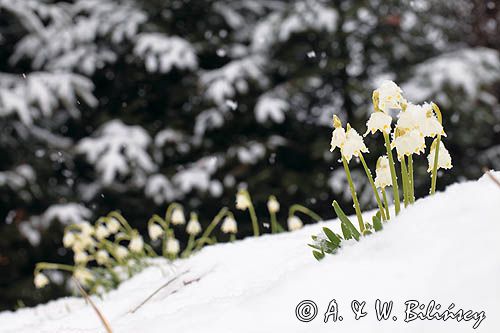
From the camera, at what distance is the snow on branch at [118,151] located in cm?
596

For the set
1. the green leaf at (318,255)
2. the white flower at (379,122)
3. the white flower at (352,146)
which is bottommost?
the green leaf at (318,255)

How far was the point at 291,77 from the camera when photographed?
6492 mm

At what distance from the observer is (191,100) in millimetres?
6652

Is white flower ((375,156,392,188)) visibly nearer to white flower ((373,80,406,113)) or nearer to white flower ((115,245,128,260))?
white flower ((373,80,406,113))

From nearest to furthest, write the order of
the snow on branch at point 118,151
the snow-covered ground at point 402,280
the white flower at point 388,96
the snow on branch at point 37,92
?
the snow-covered ground at point 402,280 → the white flower at point 388,96 → the snow on branch at point 37,92 → the snow on branch at point 118,151

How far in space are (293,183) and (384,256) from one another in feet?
16.0

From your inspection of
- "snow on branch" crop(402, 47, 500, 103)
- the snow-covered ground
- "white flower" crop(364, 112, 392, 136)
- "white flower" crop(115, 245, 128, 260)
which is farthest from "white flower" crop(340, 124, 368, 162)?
"snow on branch" crop(402, 47, 500, 103)

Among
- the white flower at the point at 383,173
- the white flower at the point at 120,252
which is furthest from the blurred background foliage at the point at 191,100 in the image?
the white flower at the point at 383,173

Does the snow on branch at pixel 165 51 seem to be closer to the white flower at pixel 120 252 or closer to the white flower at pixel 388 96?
the white flower at pixel 120 252

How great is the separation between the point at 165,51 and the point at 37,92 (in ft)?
4.63

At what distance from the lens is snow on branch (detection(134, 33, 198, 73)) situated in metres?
6.17

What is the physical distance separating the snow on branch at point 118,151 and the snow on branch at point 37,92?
38 centimetres

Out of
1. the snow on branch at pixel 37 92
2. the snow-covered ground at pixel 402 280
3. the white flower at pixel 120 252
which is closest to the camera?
the snow-covered ground at pixel 402 280

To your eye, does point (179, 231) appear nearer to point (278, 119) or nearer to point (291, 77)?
point (278, 119)
